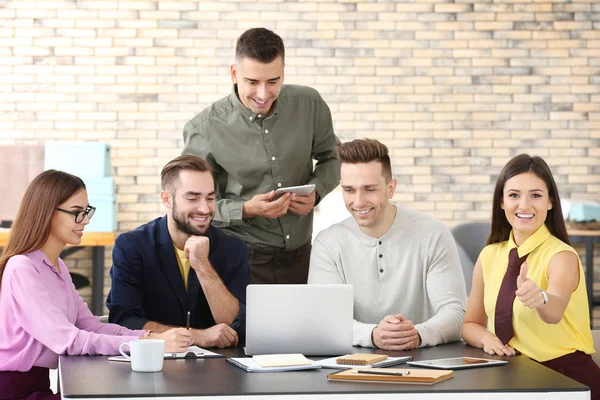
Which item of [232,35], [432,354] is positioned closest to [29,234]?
[432,354]

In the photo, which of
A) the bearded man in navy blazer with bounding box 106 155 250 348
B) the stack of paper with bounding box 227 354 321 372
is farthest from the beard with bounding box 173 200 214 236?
the stack of paper with bounding box 227 354 321 372

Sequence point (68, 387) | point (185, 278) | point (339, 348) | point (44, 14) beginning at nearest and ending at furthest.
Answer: point (68, 387) < point (339, 348) < point (185, 278) < point (44, 14)

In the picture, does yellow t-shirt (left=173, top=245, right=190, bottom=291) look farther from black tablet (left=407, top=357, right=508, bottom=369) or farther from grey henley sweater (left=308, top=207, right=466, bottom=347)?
black tablet (left=407, top=357, right=508, bottom=369)

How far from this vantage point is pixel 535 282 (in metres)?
2.74

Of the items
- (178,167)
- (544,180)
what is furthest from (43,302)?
(544,180)

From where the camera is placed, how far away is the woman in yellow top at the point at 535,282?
275 centimetres

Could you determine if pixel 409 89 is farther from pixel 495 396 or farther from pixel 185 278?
pixel 495 396

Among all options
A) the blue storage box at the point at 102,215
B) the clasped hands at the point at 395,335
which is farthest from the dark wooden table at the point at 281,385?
the blue storage box at the point at 102,215

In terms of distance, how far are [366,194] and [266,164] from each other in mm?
757

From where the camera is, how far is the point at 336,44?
25.5 feet

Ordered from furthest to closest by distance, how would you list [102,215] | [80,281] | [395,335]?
[102,215] → [80,281] → [395,335]

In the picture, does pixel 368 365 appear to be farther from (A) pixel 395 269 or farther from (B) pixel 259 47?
(B) pixel 259 47

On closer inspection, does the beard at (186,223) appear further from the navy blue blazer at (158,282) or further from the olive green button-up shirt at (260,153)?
the olive green button-up shirt at (260,153)

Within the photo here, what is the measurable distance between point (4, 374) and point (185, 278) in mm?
833
